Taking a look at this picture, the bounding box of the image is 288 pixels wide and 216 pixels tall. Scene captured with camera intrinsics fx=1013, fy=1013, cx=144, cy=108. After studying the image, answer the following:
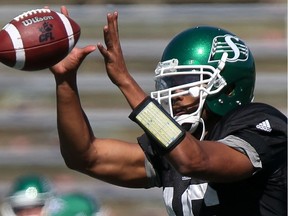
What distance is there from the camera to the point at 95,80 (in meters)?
6.00

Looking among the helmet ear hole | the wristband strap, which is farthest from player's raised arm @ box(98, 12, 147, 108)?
the wristband strap

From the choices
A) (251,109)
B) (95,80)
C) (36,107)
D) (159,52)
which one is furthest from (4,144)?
(251,109)

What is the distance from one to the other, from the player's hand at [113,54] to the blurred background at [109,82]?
8.10 ft

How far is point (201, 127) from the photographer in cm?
333

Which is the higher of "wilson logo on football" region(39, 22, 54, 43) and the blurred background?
"wilson logo on football" region(39, 22, 54, 43)

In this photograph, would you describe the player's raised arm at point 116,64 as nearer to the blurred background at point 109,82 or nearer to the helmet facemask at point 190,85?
the helmet facemask at point 190,85

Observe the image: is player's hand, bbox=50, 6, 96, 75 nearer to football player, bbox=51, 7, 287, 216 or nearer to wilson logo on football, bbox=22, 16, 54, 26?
football player, bbox=51, 7, 287, 216

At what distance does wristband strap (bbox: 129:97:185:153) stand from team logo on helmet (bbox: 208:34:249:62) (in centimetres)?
45

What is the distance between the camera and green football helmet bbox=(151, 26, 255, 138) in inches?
128

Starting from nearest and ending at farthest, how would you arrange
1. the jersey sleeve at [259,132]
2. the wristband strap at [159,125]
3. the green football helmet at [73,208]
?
1. the wristband strap at [159,125]
2. the jersey sleeve at [259,132]
3. the green football helmet at [73,208]

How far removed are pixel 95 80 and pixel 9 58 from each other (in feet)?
8.39

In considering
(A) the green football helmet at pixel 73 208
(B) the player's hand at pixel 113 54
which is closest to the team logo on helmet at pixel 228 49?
(B) the player's hand at pixel 113 54

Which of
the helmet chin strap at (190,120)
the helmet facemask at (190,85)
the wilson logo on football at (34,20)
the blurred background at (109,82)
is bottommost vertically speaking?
the blurred background at (109,82)

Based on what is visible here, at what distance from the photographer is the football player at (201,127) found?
116 inches
